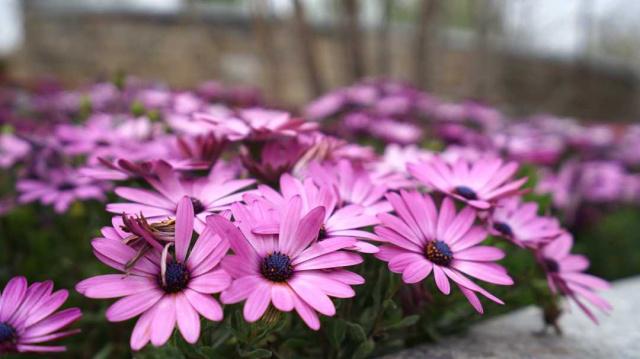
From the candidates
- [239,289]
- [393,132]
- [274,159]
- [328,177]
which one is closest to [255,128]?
[274,159]

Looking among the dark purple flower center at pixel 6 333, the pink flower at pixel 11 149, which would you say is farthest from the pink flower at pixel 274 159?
the pink flower at pixel 11 149

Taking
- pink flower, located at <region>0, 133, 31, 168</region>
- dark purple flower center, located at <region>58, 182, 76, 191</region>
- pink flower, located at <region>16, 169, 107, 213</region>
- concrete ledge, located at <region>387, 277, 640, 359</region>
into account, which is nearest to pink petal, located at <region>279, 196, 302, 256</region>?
concrete ledge, located at <region>387, 277, 640, 359</region>

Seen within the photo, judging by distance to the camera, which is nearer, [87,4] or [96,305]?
[96,305]

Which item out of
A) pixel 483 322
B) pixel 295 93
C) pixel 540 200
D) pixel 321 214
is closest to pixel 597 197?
pixel 540 200

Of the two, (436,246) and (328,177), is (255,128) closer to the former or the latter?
(328,177)

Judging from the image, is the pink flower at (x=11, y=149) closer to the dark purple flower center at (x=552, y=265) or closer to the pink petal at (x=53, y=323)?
the pink petal at (x=53, y=323)

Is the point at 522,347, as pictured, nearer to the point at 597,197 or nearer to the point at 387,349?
the point at 387,349
